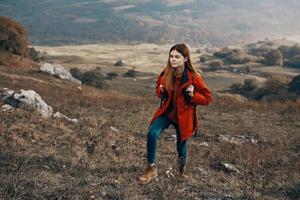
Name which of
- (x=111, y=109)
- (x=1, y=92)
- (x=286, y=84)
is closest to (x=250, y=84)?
(x=286, y=84)

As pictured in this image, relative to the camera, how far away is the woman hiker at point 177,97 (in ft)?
22.1

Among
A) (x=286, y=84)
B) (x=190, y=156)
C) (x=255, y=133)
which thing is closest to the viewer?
(x=190, y=156)

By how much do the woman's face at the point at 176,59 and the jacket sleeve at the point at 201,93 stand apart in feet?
1.02

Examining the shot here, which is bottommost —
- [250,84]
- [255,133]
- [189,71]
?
[250,84]

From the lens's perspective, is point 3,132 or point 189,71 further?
point 3,132

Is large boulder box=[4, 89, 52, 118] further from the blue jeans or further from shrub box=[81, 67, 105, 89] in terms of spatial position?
shrub box=[81, 67, 105, 89]

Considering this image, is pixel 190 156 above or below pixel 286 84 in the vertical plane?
above

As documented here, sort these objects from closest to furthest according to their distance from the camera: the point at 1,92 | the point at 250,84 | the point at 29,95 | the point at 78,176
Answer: the point at 78,176 < the point at 29,95 < the point at 1,92 < the point at 250,84

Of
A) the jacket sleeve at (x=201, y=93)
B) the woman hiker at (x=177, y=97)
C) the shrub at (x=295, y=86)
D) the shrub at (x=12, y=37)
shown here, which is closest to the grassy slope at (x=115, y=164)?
the woman hiker at (x=177, y=97)

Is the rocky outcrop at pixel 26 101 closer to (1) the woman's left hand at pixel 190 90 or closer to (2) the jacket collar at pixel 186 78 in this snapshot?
(2) the jacket collar at pixel 186 78

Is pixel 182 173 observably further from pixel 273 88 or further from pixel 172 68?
pixel 273 88

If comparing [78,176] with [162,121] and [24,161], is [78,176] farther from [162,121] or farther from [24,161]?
[162,121]

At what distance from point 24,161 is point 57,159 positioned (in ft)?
2.10

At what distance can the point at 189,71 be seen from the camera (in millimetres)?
6918
